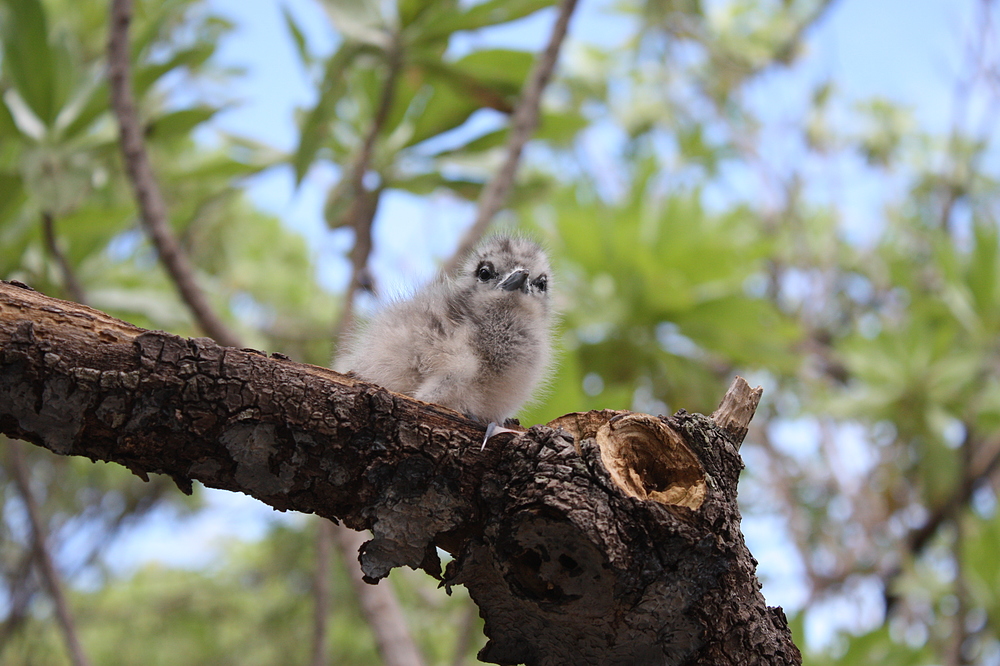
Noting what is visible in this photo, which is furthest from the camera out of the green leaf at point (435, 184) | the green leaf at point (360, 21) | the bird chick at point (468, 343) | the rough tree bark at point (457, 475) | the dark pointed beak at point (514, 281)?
the green leaf at point (435, 184)

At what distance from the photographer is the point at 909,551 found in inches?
172

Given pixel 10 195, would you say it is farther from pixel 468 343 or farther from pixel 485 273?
pixel 468 343

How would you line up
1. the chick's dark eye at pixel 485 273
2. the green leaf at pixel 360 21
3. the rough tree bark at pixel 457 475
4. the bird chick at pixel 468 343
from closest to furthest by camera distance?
the rough tree bark at pixel 457 475, the bird chick at pixel 468 343, the chick's dark eye at pixel 485 273, the green leaf at pixel 360 21

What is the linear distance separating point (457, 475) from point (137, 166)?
71.9 inches

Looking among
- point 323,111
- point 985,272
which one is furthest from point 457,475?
point 985,272

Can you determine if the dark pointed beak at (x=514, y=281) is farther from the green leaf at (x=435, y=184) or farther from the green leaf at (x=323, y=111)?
the green leaf at (x=435, y=184)

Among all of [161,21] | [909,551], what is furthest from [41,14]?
[909,551]

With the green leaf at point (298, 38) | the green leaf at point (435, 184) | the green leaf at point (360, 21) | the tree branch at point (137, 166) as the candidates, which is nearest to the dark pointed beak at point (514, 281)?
the tree branch at point (137, 166)

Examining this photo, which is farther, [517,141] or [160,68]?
[160,68]

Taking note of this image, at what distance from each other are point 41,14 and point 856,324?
5989mm

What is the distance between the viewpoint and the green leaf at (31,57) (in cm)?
269

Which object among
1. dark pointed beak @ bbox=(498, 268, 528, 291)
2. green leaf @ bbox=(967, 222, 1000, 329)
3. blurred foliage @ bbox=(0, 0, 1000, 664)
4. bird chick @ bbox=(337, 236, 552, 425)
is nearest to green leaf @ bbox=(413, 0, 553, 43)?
blurred foliage @ bbox=(0, 0, 1000, 664)

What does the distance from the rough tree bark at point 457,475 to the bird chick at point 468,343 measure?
310mm

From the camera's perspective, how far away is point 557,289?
3020 millimetres
